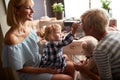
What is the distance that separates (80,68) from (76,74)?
0.22 m

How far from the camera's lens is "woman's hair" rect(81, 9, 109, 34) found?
138 centimetres

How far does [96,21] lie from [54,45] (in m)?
0.50

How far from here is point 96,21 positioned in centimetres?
138

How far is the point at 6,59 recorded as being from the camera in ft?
5.32

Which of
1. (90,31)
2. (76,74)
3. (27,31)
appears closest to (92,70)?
(76,74)

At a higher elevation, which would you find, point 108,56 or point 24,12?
point 24,12

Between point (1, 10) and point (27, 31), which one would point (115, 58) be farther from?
point (1, 10)

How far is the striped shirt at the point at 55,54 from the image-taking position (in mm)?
1721

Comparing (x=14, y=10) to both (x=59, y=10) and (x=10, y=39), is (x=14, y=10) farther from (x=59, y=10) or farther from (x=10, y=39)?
(x=59, y=10)

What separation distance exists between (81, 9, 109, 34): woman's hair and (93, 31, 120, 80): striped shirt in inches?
3.1

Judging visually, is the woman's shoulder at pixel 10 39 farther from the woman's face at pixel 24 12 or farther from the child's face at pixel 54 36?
the child's face at pixel 54 36

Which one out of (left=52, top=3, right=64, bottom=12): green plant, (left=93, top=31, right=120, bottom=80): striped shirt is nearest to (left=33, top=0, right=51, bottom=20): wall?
(left=52, top=3, right=64, bottom=12): green plant

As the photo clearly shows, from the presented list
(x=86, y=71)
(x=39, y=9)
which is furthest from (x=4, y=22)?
(x=86, y=71)

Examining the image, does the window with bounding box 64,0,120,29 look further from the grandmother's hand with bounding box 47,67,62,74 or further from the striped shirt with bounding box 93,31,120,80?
the striped shirt with bounding box 93,31,120,80
